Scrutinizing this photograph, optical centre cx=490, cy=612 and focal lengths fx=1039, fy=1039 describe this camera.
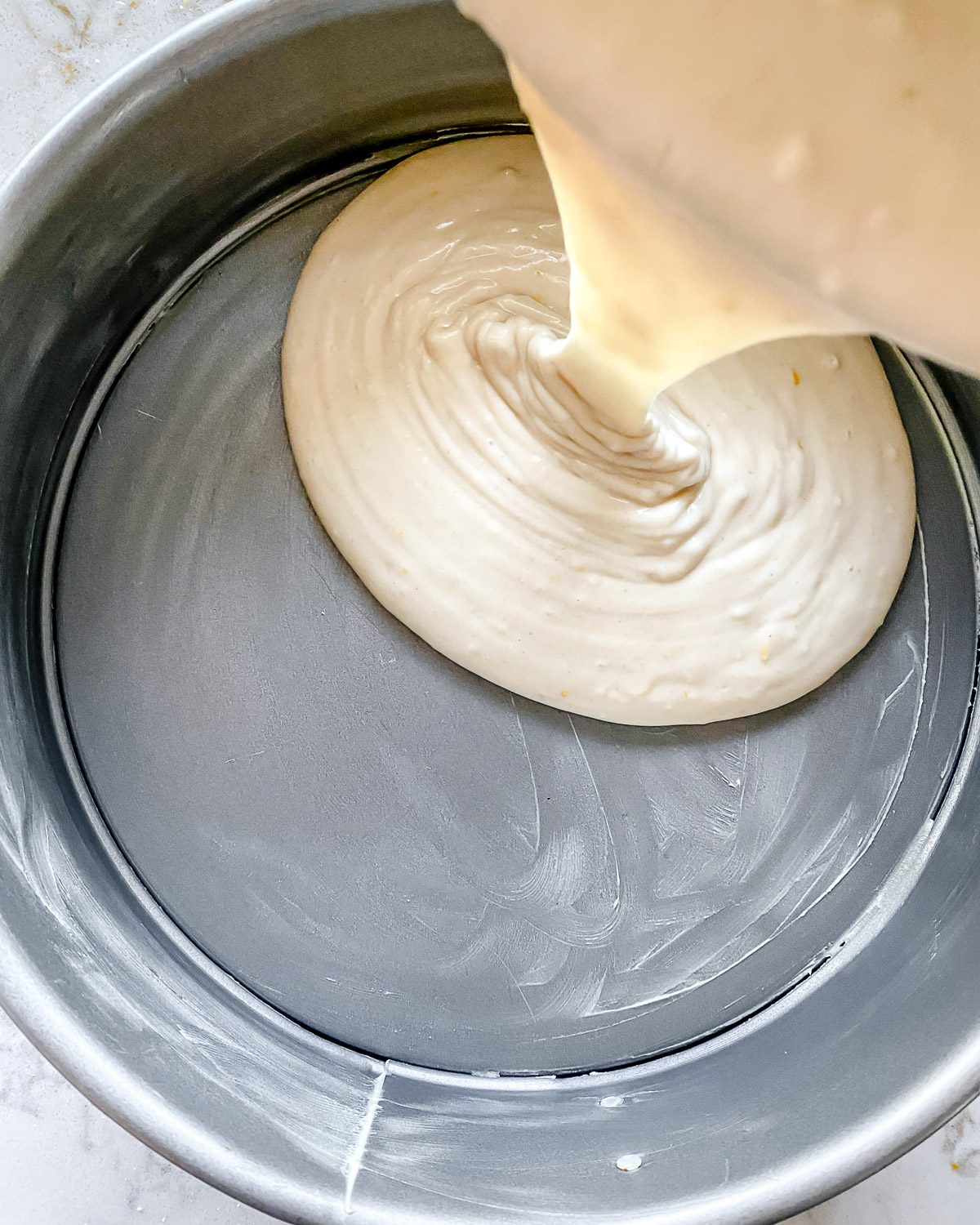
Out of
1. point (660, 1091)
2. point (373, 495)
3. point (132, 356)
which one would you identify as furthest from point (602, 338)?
point (660, 1091)

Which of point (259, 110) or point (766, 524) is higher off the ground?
point (259, 110)

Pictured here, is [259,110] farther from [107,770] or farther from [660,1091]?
[660,1091]

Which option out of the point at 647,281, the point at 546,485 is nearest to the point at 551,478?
the point at 546,485

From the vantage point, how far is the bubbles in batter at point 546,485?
3.09ft

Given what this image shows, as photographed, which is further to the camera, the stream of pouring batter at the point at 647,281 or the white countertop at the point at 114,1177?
the white countertop at the point at 114,1177

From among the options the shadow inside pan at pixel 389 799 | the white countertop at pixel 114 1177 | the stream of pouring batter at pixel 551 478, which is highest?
the stream of pouring batter at pixel 551 478

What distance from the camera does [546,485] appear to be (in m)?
0.94

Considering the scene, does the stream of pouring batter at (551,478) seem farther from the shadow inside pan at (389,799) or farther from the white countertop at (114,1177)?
the white countertop at (114,1177)

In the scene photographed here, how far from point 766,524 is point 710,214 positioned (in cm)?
61

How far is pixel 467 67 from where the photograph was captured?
973mm

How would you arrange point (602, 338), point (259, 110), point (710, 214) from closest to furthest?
1. point (710, 214)
2. point (602, 338)
3. point (259, 110)

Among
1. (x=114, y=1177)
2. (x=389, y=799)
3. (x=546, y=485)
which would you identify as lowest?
(x=114, y=1177)

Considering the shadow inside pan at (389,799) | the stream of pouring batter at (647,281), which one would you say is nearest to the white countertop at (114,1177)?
the shadow inside pan at (389,799)

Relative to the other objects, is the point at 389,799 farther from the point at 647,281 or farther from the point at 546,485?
the point at 647,281
